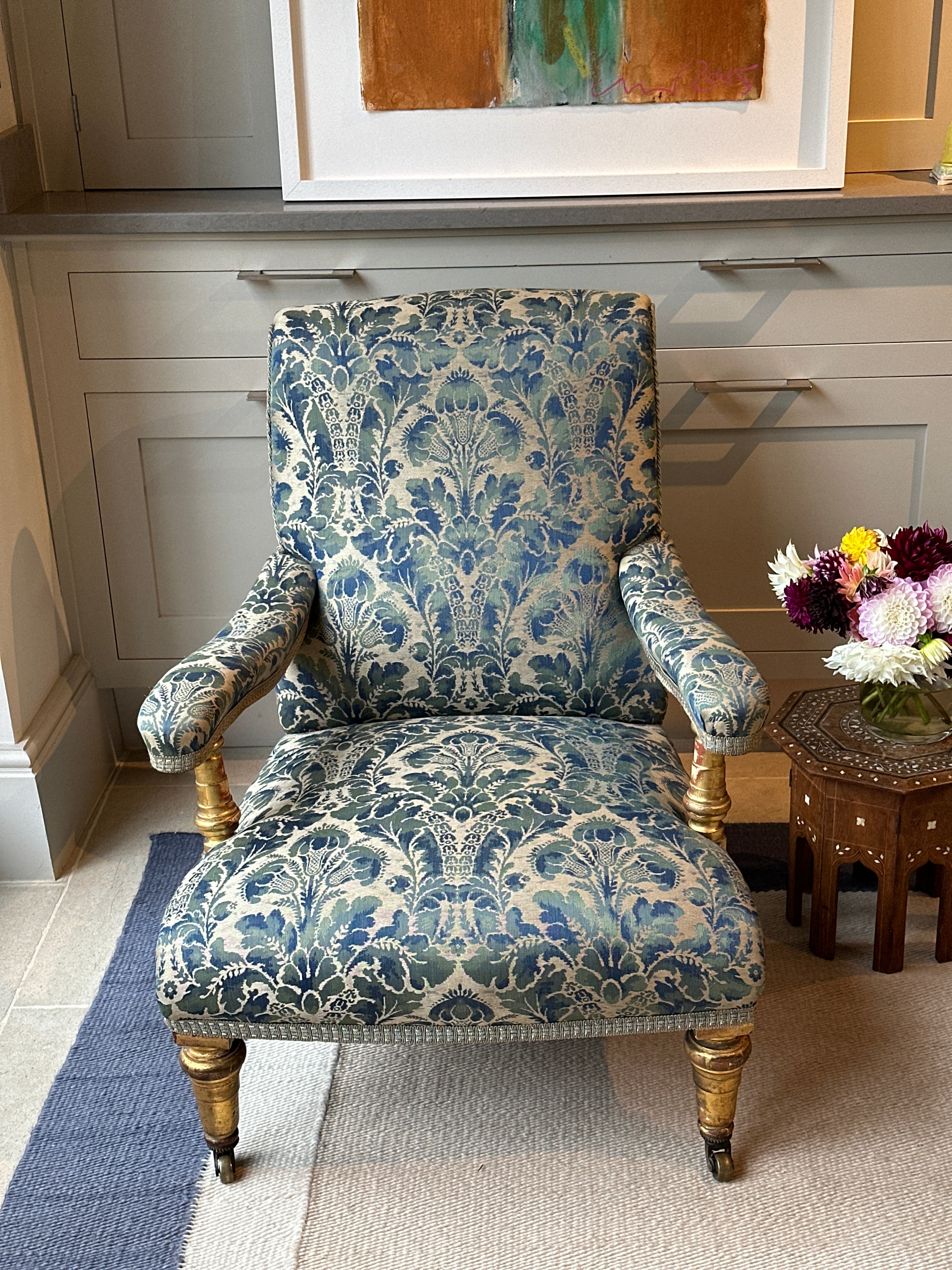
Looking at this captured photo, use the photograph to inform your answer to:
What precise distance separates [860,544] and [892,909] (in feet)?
1.82

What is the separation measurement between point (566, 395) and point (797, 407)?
630mm

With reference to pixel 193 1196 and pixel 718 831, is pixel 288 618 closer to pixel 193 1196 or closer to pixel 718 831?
pixel 718 831

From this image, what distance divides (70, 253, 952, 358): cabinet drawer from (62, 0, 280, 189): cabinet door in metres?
0.36

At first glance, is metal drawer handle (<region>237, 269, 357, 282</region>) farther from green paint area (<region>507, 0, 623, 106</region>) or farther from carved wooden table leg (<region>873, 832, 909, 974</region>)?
carved wooden table leg (<region>873, 832, 909, 974</region>)

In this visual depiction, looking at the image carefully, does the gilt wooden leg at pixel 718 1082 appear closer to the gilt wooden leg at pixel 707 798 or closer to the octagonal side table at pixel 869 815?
the gilt wooden leg at pixel 707 798

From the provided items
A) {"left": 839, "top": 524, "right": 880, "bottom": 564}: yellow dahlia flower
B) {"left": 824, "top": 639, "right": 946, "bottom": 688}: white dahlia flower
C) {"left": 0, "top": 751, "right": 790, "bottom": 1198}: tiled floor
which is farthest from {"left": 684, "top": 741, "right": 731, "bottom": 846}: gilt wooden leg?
{"left": 0, "top": 751, "right": 790, "bottom": 1198}: tiled floor

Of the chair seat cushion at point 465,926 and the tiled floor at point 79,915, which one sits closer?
the chair seat cushion at point 465,926

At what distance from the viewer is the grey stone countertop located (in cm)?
204

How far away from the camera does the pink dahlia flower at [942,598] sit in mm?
1689

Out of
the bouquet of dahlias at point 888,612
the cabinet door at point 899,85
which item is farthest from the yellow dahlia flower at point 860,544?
the cabinet door at point 899,85

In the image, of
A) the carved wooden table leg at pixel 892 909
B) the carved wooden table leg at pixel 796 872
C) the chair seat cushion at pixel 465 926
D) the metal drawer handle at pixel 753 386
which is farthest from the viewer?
the metal drawer handle at pixel 753 386

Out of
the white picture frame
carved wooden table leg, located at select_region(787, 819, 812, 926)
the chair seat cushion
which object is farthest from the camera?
the white picture frame

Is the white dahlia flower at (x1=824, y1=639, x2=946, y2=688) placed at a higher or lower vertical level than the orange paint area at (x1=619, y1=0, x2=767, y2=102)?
lower

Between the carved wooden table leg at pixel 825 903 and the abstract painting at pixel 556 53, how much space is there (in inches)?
49.7
